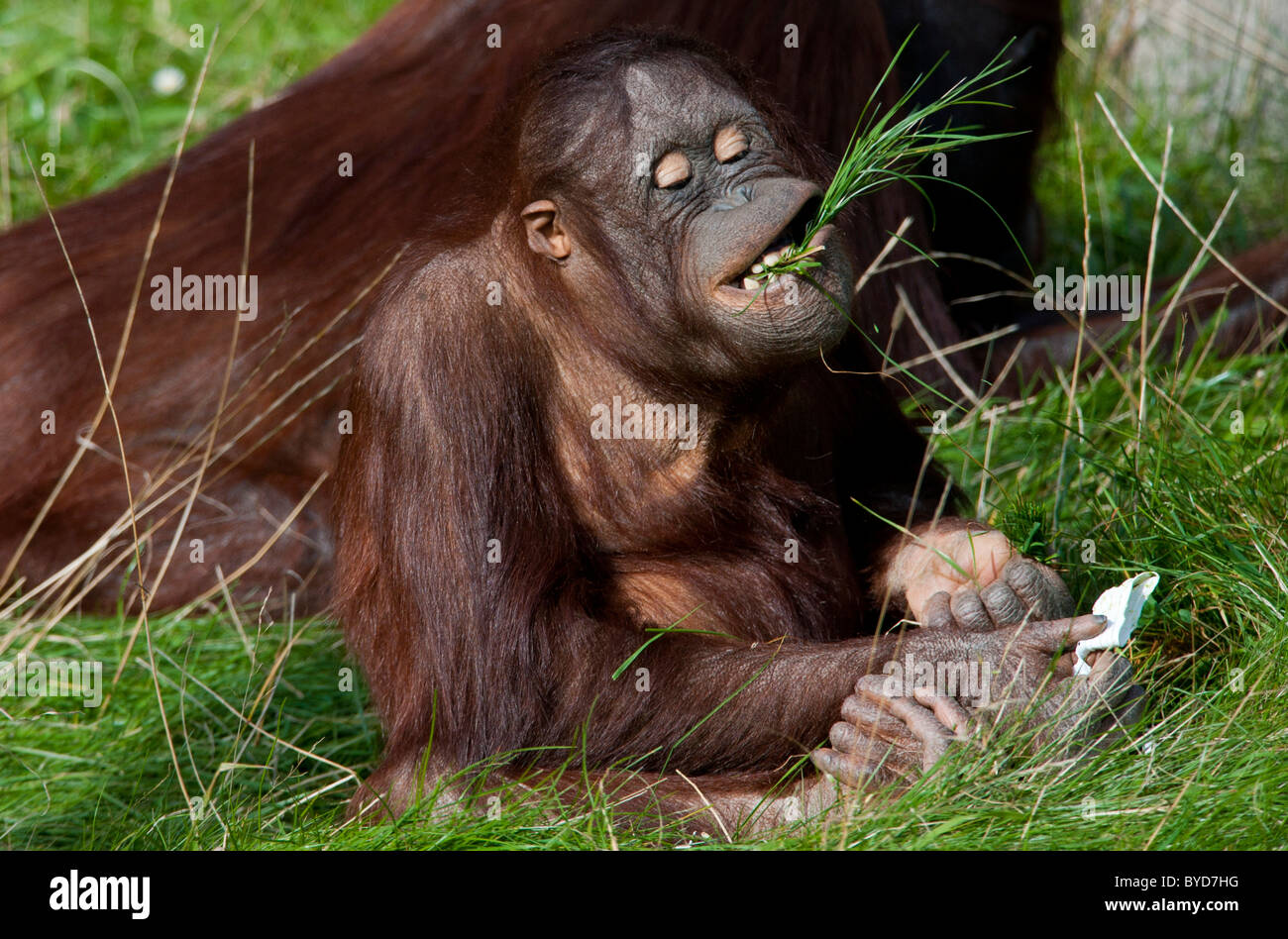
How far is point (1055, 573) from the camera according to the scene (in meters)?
3.36

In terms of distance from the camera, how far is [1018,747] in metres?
3.01

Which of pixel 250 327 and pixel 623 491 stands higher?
pixel 250 327

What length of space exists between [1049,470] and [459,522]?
177 centimetres

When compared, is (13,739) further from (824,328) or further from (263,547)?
(824,328)

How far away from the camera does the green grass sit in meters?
2.89

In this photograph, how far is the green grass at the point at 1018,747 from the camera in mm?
2893

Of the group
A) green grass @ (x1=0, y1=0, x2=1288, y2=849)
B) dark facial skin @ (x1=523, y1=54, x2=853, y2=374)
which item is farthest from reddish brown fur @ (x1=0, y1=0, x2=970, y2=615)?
dark facial skin @ (x1=523, y1=54, x2=853, y2=374)

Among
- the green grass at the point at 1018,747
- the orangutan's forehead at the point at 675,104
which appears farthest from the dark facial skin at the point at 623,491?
the green grass at the point at 1018,747

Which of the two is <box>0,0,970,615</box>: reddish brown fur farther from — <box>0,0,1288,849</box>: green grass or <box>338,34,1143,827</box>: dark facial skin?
<box>338,34,1143,827</box>: dark facial skin

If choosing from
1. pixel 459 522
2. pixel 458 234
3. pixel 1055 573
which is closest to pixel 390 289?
pixel 458 234

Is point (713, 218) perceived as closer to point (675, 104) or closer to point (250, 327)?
point (675, 104)

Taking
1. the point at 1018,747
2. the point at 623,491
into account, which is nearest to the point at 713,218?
the point at 623,491

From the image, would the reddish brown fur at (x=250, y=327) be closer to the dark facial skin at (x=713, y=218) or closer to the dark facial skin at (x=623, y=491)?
the dark facial skin at (x=623, y=491)
